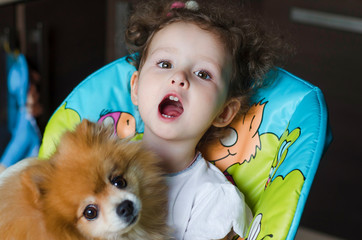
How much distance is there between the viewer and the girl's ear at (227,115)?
1.29 metres

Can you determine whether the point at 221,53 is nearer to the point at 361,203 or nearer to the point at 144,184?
the point at 144,184

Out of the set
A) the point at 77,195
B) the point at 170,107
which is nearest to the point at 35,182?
the point at 77,195

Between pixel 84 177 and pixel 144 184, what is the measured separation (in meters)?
0.19

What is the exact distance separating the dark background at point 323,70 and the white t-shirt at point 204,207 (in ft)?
3.83

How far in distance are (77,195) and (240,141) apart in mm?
578

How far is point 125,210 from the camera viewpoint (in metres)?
0.93

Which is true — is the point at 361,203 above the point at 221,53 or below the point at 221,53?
below

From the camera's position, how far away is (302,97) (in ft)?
4.06

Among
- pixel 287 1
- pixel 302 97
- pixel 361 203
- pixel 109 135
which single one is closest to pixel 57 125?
pixel 109 135

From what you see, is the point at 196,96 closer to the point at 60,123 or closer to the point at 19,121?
the point at 60,123

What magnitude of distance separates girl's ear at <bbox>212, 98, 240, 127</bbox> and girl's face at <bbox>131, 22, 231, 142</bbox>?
58 mm

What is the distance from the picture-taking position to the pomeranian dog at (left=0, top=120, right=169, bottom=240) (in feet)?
2.96

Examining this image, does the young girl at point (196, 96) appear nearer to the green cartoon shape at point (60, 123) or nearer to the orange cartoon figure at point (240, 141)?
the orange cartoon figure at point (240, 141)

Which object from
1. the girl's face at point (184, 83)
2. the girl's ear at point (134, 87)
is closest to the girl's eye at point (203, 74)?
the girl's face at point (184, 83)
